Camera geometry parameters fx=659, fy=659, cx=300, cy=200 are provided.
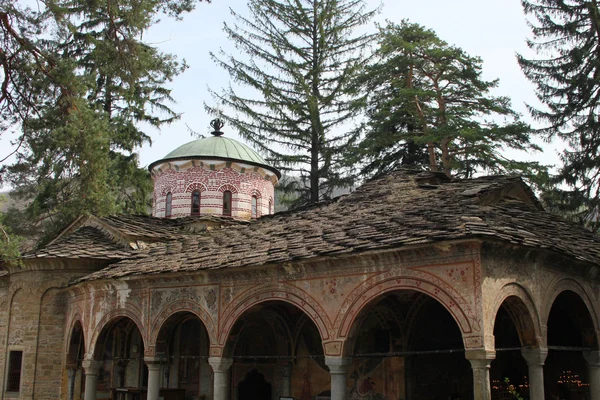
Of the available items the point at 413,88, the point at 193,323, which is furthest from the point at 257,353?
the point at 413,88

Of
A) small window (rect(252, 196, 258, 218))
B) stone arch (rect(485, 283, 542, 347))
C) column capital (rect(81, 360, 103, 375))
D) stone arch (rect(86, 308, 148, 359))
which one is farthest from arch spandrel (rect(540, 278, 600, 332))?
small window (rect(252, 196, 258, 218))

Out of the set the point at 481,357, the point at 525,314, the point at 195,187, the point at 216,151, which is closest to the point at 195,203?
the point at 195,187

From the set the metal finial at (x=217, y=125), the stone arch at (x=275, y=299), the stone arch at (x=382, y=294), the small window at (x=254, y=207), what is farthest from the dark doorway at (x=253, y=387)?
the metal finial at (x=217, y=125)

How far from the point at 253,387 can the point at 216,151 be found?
8.26 m

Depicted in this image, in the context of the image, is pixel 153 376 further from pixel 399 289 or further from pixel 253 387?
pixel 399 289

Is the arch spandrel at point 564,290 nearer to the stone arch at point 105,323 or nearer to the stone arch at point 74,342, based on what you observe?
the stone arch at point 105,323

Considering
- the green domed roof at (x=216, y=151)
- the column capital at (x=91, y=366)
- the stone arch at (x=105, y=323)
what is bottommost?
the column capital at (x=91, y=366)

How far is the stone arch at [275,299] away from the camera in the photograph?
36.2 feet

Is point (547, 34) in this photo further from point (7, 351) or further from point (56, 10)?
point (7, 351)

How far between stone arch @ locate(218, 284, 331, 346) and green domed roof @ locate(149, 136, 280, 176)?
914 centimetres

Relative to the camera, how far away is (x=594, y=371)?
37.7 ft

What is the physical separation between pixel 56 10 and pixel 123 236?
19.6ft

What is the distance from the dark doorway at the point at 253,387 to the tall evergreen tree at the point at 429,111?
11521 millimetres

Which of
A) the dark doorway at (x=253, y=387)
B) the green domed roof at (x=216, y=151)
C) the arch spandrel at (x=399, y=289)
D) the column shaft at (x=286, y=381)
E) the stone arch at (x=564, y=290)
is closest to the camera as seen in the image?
the arch spandrel at (x=399, y=289)
